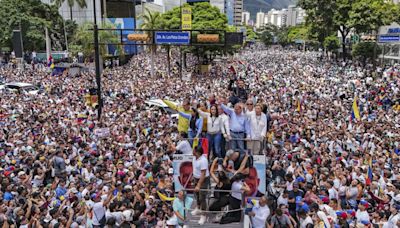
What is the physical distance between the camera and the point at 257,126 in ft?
26.4

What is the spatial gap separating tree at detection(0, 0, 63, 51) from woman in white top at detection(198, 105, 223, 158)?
47250 mm

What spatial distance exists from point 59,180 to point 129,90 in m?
16.9

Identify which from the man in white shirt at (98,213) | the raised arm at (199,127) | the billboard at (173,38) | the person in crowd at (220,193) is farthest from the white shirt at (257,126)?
the billboard at (173,38)

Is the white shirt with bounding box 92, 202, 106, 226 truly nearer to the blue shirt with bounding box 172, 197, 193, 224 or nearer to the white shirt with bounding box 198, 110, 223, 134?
the blue shirt with bounding box 172, 197, 193, 224

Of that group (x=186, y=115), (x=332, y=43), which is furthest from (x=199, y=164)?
(x=332, y=43)

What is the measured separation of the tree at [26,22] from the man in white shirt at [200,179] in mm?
48104

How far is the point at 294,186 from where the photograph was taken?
9445 mm

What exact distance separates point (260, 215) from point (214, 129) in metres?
1.93

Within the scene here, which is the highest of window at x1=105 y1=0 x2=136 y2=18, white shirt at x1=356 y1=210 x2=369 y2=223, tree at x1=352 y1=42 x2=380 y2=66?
window at x1=105 y1=0 x2=136 y2=18

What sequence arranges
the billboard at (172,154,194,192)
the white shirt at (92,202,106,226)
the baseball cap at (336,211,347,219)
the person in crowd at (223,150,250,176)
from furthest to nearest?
the white shirt at (92,202,106,226) < the baseball cap at (336,211,347,219) < the billboard at (172,154,194,192) < the person in crowd at (223,150,250,176)

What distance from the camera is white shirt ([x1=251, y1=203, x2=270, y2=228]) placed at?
7.22 meters

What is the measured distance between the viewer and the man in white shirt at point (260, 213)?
23.6 ft

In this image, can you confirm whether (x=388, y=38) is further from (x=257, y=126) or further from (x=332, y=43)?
(x=257, y=126)

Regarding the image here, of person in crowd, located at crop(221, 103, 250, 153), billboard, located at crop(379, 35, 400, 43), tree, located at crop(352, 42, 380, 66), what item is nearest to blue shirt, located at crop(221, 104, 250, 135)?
person in crowd, located at crop(221, 103, 250, 153)
